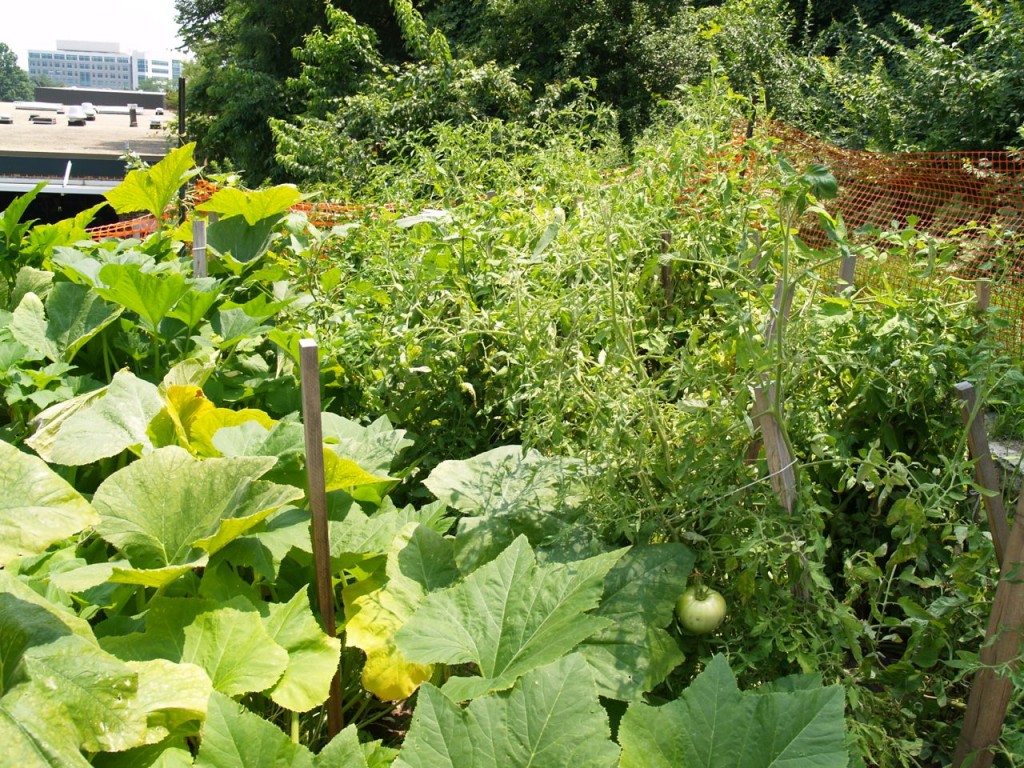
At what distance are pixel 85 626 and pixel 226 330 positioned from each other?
4.83 ft

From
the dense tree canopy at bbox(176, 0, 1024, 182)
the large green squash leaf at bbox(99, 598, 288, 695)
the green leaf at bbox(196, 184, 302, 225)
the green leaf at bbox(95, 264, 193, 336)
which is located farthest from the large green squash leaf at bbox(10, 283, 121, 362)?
the dense tree canopy at bbox(176, 0, 1024, 182)

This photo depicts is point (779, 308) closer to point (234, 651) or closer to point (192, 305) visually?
point (234, 651)

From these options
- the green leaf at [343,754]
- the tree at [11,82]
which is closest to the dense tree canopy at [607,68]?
the green leaf at [343,754]

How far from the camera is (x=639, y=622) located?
5.75 ft

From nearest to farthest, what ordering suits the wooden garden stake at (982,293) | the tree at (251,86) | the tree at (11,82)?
the wooden garden stake at (982,293) → the tree at (251,86) → the tree at (11,82)

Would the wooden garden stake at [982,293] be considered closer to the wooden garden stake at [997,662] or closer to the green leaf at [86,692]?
the wooden garden stake at [997,662]

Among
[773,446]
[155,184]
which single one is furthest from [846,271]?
[155,184]

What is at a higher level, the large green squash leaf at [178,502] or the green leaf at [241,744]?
the large green squash leaf at [178,502]

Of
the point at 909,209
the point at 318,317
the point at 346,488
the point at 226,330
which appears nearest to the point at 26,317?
the point at 226,330

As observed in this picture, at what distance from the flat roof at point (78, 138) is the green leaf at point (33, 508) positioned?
26.9 metres

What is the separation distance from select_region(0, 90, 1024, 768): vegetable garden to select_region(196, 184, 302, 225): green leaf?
89 centimetres

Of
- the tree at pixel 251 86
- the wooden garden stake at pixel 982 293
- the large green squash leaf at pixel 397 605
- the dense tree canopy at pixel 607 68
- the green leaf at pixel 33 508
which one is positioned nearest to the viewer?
the green leaf at pixel 33 508

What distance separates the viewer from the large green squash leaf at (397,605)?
1809 millimetres

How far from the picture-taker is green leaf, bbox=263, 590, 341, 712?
164 cm
